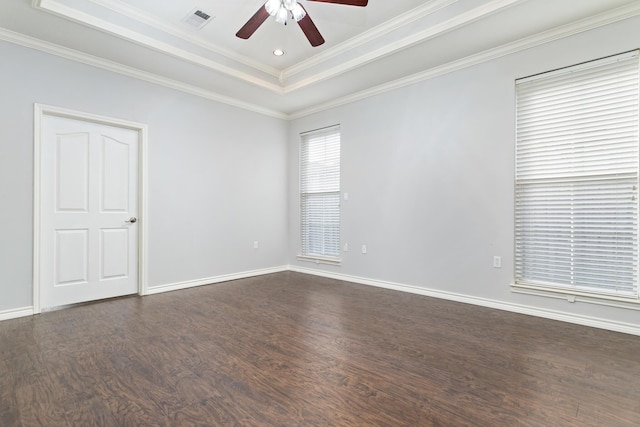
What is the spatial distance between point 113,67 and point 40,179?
1.49m

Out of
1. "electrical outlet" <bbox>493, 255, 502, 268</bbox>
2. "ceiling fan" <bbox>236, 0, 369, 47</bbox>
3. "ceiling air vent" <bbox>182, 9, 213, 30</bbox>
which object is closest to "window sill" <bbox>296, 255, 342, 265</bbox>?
"electrical outlet" <bbox>493, 255, 502, 268</bbox>

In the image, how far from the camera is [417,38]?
3.20 meters

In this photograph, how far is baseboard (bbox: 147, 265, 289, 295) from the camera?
4.09 m

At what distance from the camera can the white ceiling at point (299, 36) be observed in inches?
111

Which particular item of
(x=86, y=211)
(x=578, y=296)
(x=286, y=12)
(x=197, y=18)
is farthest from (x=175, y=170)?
(x=578, y=296)

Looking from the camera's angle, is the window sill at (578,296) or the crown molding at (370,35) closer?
the window sill at (578,296)

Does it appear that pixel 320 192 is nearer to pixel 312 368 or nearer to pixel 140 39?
pixel 140 39

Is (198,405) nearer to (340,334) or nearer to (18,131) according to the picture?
(340,334)

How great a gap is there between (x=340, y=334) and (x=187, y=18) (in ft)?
11.3

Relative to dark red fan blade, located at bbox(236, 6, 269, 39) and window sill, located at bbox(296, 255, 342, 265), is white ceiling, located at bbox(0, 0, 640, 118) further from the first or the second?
window sill, located at bbox(296, 255, 342, 265)

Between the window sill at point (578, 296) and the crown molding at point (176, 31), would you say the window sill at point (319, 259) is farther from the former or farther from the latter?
the crown molding at point (176, 31)

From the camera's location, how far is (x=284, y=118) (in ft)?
18.6

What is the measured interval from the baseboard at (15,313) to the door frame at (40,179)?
45 mm

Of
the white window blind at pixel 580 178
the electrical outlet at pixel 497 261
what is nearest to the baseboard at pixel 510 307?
the white window blind at pixel 580 178
